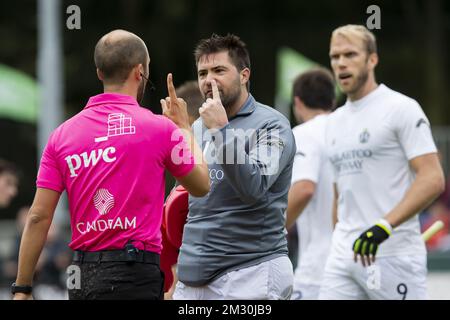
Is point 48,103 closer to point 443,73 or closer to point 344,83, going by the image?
point 443,73

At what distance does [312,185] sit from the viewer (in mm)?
7945

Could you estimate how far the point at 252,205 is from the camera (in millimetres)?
5965

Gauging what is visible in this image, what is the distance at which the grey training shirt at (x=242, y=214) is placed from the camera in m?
5.95

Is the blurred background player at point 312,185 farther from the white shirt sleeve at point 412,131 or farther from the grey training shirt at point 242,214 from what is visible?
the grey training shirt at point 242,214

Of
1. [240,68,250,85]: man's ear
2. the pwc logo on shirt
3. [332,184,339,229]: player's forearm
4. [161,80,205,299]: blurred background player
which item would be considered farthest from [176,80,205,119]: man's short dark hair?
the pwc logo on shirt

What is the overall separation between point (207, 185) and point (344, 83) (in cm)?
254

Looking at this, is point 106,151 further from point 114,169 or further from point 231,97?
point 231,97

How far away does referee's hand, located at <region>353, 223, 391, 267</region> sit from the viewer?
6.93 m

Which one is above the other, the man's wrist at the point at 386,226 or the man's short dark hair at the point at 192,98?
the man's short dark hair at the point at 192,98

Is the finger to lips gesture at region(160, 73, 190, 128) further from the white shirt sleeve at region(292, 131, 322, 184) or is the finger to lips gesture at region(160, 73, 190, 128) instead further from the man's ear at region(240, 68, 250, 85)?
the white shirt sleeve at region(292, 131, 322, 184)

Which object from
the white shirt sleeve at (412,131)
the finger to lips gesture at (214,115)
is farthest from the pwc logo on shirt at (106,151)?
the white shirt sleeve at (412,131)

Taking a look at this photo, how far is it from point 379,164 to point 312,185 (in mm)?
702

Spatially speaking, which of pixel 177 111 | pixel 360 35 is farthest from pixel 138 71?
pixel 360 35

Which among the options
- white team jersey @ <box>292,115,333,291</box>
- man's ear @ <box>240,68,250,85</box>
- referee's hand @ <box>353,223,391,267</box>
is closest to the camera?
man's ear @ <box>240,68,250,85</box>
